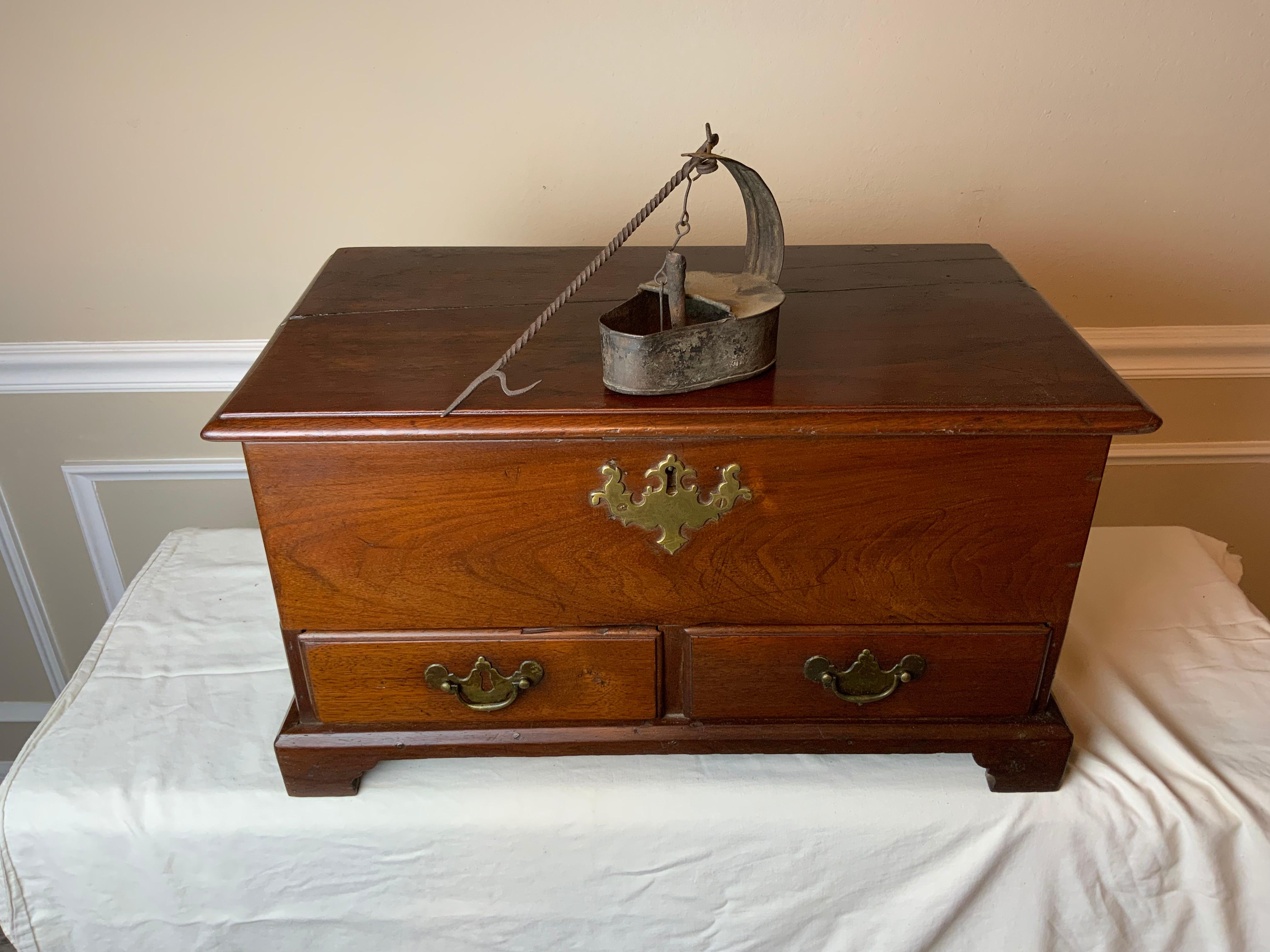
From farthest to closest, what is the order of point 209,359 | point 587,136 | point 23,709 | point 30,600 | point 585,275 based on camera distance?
point 23,709 → point 30,600 → point 209,359 → point 587,136 → point 585,275

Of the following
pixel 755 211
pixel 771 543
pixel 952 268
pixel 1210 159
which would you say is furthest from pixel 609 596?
pixel 1210 159

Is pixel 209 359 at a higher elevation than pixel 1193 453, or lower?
higher

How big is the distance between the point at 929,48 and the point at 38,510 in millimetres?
1588

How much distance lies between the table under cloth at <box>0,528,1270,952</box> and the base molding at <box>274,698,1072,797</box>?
26mm

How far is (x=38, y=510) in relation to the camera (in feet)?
5.39

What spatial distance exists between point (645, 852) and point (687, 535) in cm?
37

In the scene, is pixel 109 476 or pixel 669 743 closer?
pixel 669 743

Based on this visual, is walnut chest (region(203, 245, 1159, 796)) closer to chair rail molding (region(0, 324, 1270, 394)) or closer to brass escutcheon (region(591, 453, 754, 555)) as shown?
brass escutcheon (region(591, 453, 754, 555))

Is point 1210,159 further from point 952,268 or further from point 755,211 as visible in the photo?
point 755,211

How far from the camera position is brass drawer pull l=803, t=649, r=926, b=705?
101 cm

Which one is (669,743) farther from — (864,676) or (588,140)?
(588,140)

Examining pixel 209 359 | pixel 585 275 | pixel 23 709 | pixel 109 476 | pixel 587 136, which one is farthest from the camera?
pixel 23 709

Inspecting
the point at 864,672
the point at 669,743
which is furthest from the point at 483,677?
the point at 864,672

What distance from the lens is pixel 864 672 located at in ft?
3.31
